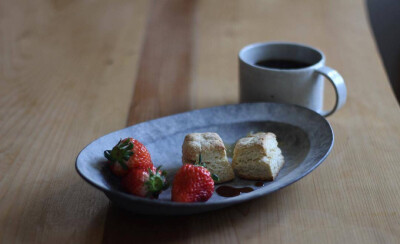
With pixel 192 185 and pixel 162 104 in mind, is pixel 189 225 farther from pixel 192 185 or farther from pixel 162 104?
pixel 162 104

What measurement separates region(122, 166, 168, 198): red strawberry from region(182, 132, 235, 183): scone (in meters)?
0.12

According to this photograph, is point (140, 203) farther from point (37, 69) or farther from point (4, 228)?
point (37, 69)

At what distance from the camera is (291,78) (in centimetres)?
117

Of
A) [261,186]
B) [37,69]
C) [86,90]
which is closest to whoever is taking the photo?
[261,186]

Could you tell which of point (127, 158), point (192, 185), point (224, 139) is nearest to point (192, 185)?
point (192, 185)

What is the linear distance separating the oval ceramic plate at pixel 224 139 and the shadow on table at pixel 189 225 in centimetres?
3

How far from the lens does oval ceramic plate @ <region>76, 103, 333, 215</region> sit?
30.8 inches

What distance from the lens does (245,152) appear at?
3.07ft

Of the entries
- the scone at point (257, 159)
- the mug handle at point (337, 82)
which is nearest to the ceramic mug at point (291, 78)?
the mug handle at point (337, 82)

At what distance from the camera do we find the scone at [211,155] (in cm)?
91

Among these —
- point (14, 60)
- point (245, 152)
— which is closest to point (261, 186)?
point (245, 152)

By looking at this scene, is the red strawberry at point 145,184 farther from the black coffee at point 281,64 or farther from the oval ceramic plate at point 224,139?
the black coffee at point 281,64

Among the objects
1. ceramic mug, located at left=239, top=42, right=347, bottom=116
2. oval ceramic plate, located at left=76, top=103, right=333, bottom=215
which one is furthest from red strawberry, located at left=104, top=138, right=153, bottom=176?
ceramic mug, located at left=239, top=42, right=347, bottom=116

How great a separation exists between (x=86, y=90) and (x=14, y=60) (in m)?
0.36
